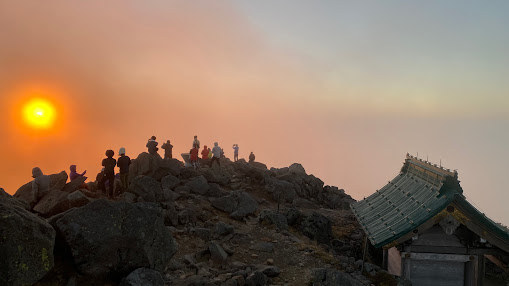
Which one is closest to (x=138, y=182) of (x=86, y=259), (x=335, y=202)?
(x=86, y=259)

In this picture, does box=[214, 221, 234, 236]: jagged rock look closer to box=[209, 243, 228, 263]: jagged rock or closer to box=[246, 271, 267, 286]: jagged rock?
box=[209, 243, 228, 263]: jagged rock

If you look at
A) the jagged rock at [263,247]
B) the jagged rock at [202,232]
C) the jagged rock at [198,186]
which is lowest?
the jagged rock at [263,247]

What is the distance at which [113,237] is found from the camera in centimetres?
1089

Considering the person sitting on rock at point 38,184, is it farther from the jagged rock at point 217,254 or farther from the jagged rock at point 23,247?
the jagged rock at point 23,247

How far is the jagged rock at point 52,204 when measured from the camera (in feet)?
56.2

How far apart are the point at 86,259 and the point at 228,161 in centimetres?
3013

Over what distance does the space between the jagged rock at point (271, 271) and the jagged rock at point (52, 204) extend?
30.5ft

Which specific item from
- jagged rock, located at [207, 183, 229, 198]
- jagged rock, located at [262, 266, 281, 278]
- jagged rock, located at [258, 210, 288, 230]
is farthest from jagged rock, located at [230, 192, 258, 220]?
jagged rock, located at [262, 266, 281, 278]

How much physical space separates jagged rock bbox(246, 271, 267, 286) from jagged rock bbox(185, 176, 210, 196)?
13.0 meters

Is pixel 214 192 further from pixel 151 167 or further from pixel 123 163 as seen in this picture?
pixel 123 163

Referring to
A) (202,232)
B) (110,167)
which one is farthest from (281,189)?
(110,167)

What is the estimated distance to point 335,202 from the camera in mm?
38469

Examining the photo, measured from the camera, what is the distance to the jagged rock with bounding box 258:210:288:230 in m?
22.9

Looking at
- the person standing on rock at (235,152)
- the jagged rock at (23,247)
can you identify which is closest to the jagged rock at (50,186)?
the jagged rock at (23,247)
